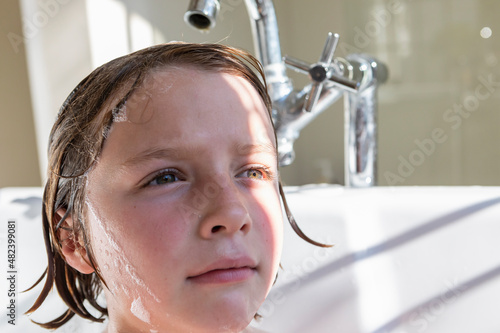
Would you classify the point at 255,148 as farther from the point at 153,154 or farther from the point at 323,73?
the point at 323,73

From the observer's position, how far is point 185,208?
1.45ft

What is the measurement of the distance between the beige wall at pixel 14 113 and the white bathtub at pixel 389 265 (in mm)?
580

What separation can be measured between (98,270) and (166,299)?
0.11m

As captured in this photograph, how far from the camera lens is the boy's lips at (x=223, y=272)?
0.42 meters

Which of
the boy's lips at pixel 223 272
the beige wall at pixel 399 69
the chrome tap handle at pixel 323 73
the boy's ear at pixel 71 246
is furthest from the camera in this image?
the beige wall at pixel 399 69

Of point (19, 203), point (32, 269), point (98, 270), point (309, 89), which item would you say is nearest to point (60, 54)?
point (19, 203)

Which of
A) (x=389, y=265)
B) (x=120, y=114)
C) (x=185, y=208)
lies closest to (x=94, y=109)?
(x=120, y=114)

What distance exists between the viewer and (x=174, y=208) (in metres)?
0.45

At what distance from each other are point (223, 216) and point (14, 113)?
1.02m

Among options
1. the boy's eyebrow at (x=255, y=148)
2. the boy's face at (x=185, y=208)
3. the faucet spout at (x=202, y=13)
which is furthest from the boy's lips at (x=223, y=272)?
the faucet spout at (x=202, y=13)

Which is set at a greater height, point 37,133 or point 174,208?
point 174,208

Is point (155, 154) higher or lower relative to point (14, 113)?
higher

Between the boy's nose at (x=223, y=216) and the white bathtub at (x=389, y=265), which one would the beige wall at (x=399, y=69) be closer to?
the white bathtub at (x=389, y=265)

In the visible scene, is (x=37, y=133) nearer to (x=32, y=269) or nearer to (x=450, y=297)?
(x=32, y=269)
